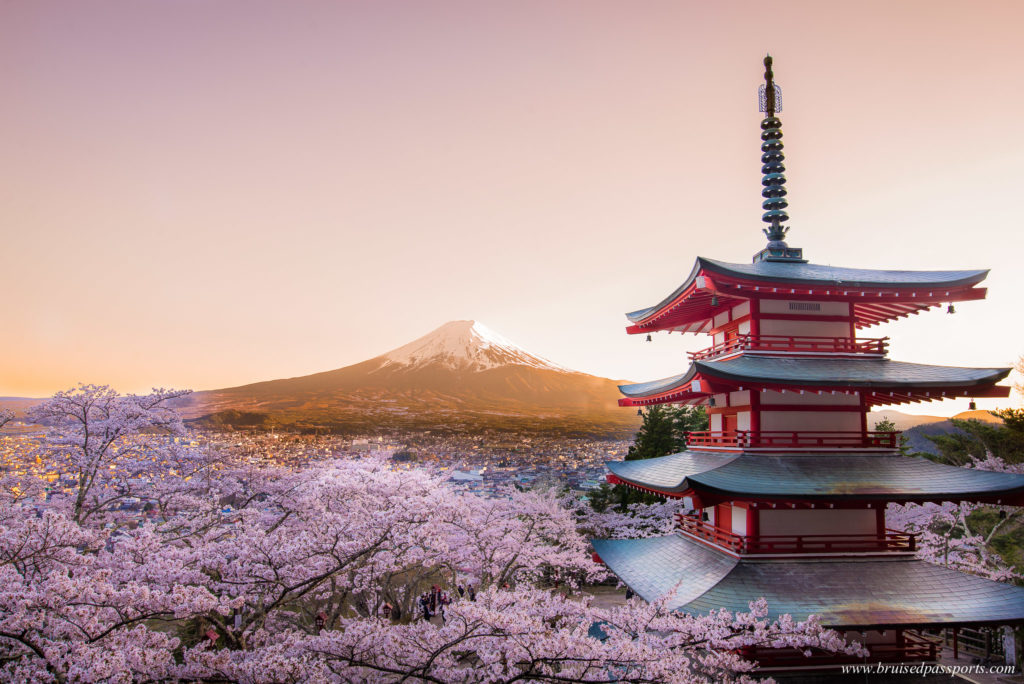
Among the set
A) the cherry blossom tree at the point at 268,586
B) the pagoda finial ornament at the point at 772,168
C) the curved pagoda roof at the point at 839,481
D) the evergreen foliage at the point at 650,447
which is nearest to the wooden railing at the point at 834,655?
the cherry blossom tree at the point at 268,586

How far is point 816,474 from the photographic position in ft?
34.7

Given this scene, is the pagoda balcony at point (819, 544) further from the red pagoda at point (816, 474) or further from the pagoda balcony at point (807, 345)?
the pagoda balcony at point (807, 345)

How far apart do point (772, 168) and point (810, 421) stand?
6.39 meters

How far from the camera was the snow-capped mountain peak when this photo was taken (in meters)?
64.2

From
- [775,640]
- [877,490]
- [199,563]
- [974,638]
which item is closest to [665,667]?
[775,640]

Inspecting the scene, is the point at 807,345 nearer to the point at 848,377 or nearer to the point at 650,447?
the point at 848,377

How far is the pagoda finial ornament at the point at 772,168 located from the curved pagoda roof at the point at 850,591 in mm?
6979

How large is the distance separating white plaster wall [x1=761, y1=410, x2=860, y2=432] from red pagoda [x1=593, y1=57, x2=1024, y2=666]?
0.07ft

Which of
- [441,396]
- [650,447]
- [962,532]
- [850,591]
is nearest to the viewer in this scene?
[850,591]

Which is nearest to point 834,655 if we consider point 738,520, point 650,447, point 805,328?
point 738,520

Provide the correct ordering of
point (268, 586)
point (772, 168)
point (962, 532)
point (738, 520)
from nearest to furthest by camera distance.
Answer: point (268, 586) < point (738, 520) < point (772, 168) < point (962, 532)

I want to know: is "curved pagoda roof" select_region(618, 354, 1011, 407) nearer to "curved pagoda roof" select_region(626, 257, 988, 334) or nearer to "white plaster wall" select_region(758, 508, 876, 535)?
"curved pagoda roof" select_region(626, 257, 988, 334)

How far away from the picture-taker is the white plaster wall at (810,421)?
453 inches

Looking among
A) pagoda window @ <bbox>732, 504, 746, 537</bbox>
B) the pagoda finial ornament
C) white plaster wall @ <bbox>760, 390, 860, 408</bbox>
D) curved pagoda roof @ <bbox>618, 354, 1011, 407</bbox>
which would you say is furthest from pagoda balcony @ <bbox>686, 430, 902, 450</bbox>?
the pagoda finial ornament
